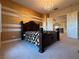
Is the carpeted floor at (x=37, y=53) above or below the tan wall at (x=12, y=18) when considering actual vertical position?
below

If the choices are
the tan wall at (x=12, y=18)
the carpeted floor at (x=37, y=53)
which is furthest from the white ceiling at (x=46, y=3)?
the carpeted floor at (x=37, y=53)

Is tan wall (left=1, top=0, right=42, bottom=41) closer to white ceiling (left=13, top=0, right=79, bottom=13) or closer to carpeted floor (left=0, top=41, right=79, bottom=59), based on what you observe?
white ceiling (left=13, top=0, right=79, bottom=13)

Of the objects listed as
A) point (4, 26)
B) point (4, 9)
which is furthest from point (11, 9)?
point (4, 26)

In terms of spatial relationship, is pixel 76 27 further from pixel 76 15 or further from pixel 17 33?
pixel 17 33

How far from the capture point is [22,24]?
561 cm

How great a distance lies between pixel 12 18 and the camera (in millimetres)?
5059

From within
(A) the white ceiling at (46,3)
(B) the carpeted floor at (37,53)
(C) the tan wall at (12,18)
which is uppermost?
(A) the white ceiling at (46,3)

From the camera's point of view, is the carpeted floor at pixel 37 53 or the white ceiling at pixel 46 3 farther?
the white ceiling at pixel 46 3

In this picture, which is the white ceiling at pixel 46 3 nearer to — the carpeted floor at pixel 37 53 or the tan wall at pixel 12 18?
the tan wall at pixel 12 18

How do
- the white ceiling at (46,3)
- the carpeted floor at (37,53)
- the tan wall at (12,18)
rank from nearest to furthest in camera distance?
the carpeted floor at (37,53)
the tan wall at (12,18)
the white ceiling at (46,3)

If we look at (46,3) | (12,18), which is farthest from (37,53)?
(46,3)

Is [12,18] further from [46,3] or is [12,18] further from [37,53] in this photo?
[37,53]

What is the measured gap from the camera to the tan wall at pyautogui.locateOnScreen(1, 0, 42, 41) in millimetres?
4499

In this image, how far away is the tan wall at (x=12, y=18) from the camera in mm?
4499
